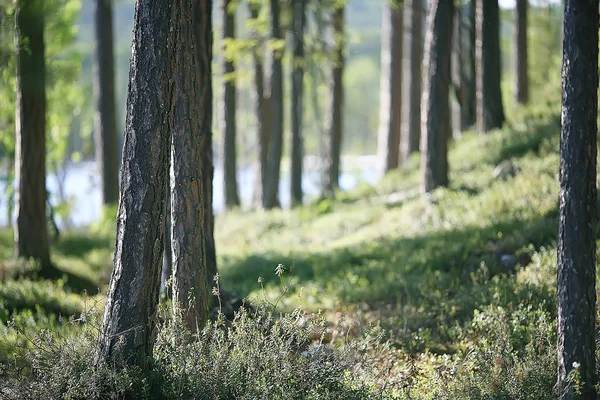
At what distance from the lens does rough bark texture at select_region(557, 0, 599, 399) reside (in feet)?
17.5

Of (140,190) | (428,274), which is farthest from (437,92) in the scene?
(140,190)

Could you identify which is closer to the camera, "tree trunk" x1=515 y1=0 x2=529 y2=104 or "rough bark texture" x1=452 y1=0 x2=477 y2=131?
"rough bark texture" x1=452 y1=0 x2=477 y2=131

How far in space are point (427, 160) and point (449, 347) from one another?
21.8 ft

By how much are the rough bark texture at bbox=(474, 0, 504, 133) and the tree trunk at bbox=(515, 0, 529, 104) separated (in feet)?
13.7

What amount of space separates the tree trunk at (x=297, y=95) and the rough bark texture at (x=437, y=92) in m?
4.52

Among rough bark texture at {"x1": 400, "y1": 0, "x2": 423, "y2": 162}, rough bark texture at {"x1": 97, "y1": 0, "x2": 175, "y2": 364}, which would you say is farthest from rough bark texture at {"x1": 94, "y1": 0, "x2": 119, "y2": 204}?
rough bark texture at {"x1": 97, "y1": 0, "x2": 175, "y2": 364}

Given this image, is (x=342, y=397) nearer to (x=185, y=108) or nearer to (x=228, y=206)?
(x=185, y=108)

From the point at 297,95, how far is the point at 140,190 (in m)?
14.6

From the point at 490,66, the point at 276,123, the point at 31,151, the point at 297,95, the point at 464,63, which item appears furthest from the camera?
the point at 297,95

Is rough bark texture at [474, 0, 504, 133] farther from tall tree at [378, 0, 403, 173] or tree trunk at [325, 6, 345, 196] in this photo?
tree trunk at [325, 6, 345, 196]

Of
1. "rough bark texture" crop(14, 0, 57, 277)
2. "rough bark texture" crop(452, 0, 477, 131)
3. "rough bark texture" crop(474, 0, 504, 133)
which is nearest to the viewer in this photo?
"rough bark texture" crop(14, 0, 57, 277)

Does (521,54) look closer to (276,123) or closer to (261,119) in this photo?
(276,123)

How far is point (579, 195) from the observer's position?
5.36 metres

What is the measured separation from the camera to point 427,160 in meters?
12.9
